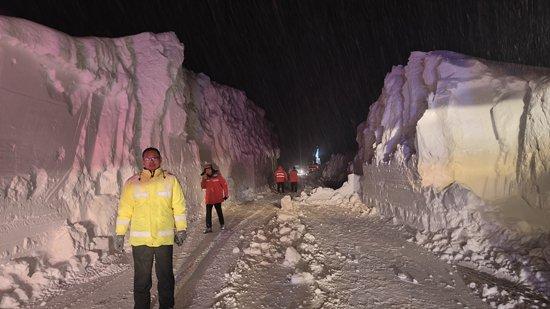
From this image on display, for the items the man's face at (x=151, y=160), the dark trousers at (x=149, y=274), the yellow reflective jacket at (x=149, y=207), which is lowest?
the dark trousers at (x=149, y=274)

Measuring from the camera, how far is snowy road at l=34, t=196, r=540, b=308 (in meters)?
4.13

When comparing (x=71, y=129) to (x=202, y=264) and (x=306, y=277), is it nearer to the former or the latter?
(x=202, y=264)

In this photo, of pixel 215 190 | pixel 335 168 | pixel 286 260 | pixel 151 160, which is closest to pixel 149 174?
pixel 151 160

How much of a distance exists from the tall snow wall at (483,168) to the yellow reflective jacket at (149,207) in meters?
4.85

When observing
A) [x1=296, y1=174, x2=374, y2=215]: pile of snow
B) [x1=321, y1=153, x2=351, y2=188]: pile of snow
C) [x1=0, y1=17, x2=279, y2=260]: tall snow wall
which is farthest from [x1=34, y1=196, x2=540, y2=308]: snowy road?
[x1=321, y1=153, x2=351, y2=188]: pile of snow

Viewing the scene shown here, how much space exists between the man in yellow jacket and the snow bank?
1962 mm

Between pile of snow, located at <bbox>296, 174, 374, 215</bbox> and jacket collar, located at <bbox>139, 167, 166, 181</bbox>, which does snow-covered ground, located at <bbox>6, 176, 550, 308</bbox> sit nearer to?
jacket collar, located at <bbox>139, 167, 166, 181</bbox>

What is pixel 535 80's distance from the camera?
662 cm

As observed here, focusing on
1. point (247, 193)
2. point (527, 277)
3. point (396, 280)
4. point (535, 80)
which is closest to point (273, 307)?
point (396, 280)

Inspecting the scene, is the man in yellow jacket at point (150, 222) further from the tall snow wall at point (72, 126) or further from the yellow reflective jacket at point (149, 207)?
the tall snow wall at point (72, 126)

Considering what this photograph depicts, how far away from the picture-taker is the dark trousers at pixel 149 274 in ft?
11.6

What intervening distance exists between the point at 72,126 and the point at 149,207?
4.07 meters

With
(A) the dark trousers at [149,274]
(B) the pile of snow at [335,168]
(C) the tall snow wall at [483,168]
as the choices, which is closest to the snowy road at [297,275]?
(A) the dark trousers at [149,274]

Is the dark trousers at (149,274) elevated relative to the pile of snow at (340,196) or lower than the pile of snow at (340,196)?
elevated
